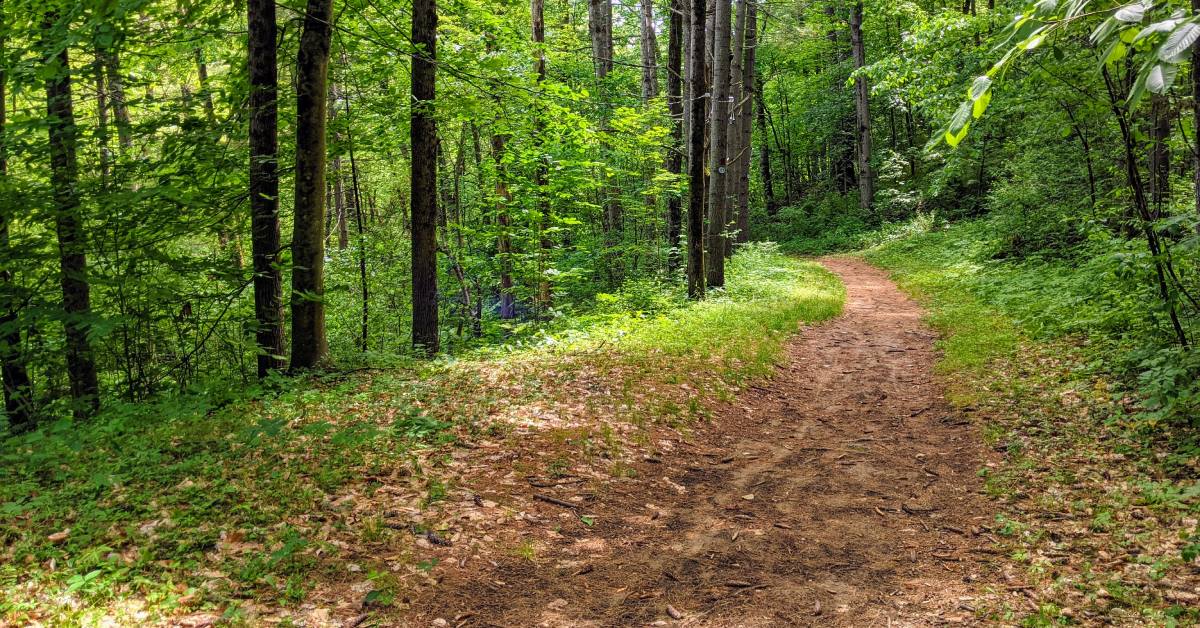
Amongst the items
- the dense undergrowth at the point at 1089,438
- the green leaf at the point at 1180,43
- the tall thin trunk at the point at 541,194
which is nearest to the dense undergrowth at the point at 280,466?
the dense undergrowth at the point at 1089,438

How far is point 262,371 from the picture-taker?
8.09 m

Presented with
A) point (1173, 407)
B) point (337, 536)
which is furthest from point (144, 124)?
point (1173, 407)

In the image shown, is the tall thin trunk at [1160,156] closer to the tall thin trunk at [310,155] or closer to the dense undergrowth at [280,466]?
the dense undergrowth at [280,466]

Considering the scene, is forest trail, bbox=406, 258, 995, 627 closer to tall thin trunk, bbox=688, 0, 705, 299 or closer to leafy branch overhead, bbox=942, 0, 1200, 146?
leafy branch overhead, bbox=942, 0, 1200, 146

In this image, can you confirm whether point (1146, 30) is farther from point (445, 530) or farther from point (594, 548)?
point (445, 530)

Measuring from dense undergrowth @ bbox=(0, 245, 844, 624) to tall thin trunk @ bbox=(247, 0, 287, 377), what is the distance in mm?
1127

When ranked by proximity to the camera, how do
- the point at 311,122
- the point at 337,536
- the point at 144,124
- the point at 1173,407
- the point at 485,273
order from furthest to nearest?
the point at 485,273 < the point at 311,122 < the point at 144,124 < the point at 1173,407 < the point at 337,536

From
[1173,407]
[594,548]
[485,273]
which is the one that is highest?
[485,273]

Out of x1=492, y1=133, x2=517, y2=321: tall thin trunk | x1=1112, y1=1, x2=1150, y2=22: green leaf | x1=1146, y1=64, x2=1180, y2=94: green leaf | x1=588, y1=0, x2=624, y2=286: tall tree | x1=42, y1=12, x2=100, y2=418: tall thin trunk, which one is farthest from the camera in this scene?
x1=588, y1=0, x2=624, y2=286: tall tree

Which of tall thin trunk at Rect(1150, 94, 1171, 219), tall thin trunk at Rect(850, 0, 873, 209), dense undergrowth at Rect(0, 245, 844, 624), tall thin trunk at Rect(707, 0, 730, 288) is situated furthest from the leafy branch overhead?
tall thin trunk at Rect(850, 0, 873, 209)

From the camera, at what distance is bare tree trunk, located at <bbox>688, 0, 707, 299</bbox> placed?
39.8 feet

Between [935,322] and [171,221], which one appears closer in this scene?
[171,221]

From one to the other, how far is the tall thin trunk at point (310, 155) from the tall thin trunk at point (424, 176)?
1397mm

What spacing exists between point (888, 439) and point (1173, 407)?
2295mm
